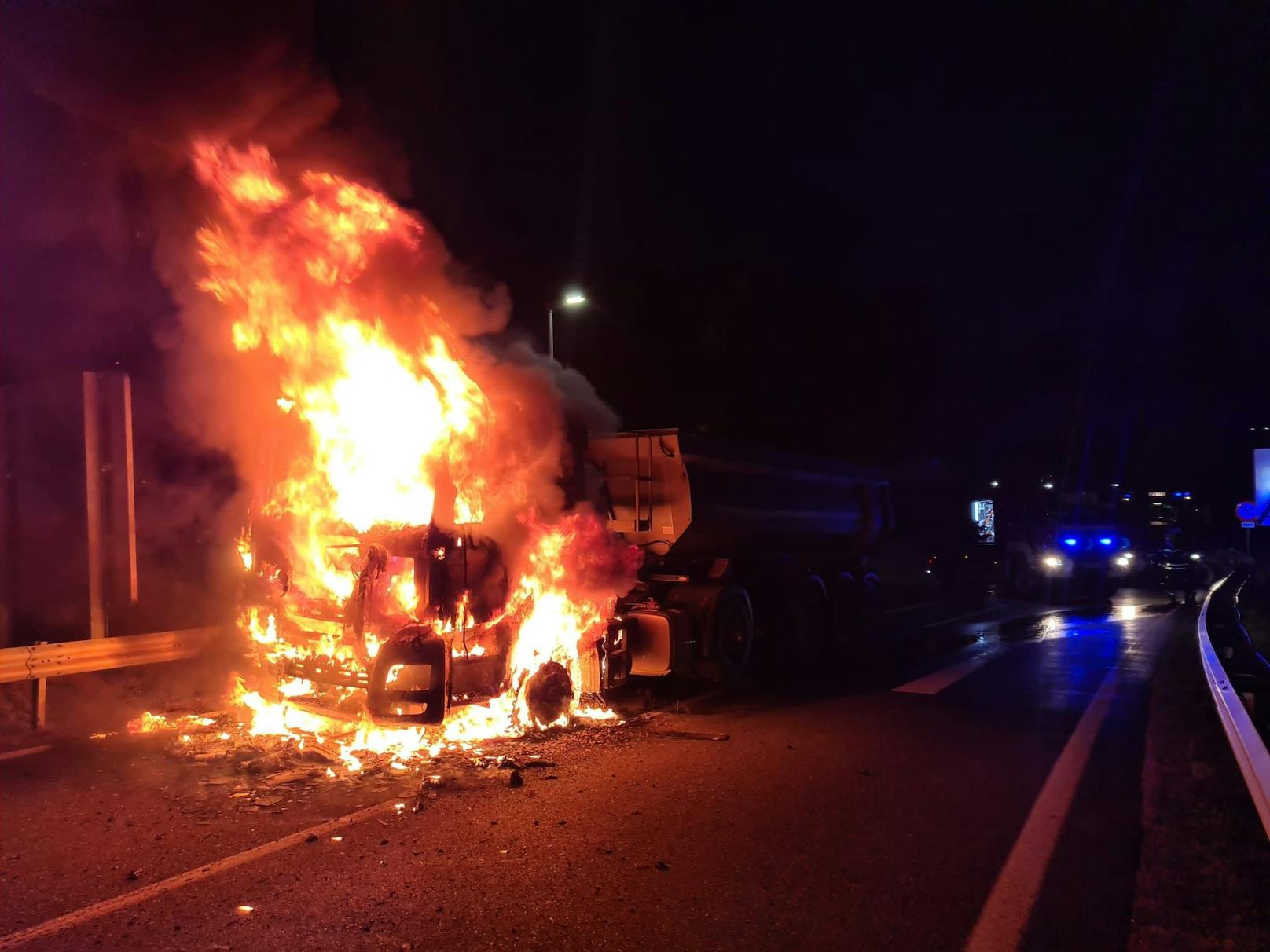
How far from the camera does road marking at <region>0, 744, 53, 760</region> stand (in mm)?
6918

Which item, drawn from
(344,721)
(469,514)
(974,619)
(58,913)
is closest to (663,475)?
(469,514)

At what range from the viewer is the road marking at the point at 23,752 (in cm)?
692

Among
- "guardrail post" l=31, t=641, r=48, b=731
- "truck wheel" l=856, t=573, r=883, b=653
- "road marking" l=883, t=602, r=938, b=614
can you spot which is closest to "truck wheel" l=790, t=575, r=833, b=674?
"truck wheel" l=856, t=573, r=883, b=653

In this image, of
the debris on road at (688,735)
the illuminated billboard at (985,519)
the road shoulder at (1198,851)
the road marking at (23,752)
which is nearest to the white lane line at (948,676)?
the road shoulder at (1198,851)

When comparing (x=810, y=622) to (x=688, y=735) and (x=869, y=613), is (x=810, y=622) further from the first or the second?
(x=688, y=735)

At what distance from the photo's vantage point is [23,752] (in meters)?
7.09

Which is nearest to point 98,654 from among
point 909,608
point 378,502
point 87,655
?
point 87,655

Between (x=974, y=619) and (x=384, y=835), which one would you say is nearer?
(x=384, y=835)

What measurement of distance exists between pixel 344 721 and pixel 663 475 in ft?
13.3

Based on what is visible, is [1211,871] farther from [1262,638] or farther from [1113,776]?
[1262,638]

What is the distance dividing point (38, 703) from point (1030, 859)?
8188 mm

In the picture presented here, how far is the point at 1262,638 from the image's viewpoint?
48.9ft

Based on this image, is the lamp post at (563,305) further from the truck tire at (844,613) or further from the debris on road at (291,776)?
the debris on road at (291,776)

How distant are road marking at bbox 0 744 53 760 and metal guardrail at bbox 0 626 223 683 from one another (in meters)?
0.74
